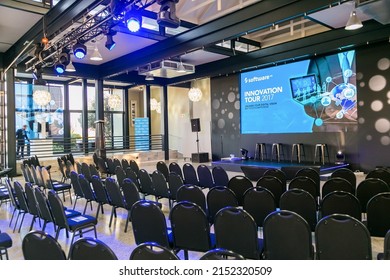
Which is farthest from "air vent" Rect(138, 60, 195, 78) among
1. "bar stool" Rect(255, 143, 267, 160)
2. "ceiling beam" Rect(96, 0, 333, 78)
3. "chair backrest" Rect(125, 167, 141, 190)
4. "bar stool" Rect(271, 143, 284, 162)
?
"chair backrest" Rect(125, 167, 141, 190)

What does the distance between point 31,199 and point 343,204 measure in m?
3.99

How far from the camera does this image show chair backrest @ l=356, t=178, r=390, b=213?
3816mm

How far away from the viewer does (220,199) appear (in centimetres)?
359

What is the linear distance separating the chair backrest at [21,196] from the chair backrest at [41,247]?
252 centimetres

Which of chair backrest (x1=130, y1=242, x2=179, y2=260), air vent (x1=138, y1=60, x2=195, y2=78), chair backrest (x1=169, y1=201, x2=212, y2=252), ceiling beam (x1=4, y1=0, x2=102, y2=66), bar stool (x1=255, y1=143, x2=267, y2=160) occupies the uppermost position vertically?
ceiling beam (x1=4, y1=0, x2=102, y2=66)

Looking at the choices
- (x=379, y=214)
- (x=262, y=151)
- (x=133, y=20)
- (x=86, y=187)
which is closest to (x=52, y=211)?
(x=86, y=187)

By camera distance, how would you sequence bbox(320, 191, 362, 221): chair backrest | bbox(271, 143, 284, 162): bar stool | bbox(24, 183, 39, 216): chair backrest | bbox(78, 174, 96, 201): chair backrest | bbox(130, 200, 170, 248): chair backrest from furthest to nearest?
1. bbox(271, 143, 284, 162): bar stool
2. bbox(78, 174, 96, 201): chair backrest
3. bbox(24, 183, 39, 216): chair backrest
4. bbox(320, 191, 362, 221): chair backrest
5. bbox(130, 200, 170, 248): chair backrest

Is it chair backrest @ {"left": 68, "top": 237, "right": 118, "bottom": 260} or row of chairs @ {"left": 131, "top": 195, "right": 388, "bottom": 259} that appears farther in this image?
row of chairs @ {"left": 131, "top": 195, "right": 388, "bottom": 259}

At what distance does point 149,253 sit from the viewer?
178 centimetres

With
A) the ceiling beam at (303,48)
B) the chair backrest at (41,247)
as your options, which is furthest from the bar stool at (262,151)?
the chair backrest at (41,247)

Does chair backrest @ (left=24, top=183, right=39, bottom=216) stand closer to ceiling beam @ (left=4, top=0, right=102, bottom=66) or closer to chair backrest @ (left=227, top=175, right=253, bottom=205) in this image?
chair backrest @ (left=227, top=175, right=253, bottom=205)

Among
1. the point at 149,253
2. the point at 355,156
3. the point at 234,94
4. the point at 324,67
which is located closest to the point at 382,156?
the point at 355,156

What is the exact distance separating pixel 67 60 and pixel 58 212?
4978 millimetres

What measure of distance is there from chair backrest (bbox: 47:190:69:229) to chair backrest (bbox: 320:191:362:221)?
2937 mm
